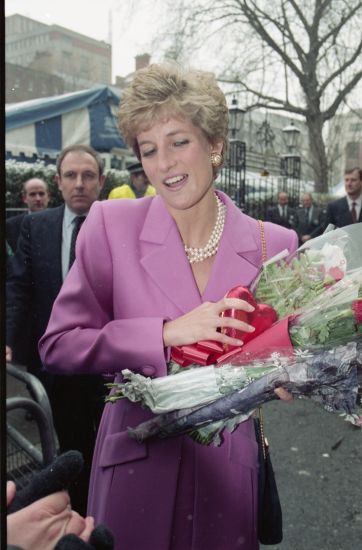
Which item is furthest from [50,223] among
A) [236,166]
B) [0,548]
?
[0,548]

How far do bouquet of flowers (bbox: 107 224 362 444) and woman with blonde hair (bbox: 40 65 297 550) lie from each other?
0.33ft

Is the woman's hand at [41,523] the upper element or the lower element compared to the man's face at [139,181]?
lower

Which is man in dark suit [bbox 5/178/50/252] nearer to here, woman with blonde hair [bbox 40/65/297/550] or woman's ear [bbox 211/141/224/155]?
woman with blonde hair [bbox 40/65/297/550]

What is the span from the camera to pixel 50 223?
1.74 metres

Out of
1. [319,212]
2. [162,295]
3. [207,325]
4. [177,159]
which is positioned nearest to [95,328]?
[162,295]

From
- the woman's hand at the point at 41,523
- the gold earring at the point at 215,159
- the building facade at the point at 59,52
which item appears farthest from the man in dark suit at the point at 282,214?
the woman's hand at the point at 41,523

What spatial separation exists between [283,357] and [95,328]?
0.48 metres

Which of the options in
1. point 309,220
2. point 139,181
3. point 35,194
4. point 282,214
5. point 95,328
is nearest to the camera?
point 95,328

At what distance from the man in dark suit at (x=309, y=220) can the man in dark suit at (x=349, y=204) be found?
0.14 feet

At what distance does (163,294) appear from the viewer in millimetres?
1259

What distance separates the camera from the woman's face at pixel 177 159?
118 cm

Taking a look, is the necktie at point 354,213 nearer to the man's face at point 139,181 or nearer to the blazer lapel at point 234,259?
the blazer lapel at point 234,259

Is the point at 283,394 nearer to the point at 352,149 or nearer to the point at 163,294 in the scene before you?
the point at 163,294

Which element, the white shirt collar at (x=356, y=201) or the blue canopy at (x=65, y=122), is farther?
the white shirt collar at (x=356, y=201)
